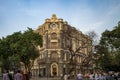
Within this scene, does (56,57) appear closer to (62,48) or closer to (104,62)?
(62,48)

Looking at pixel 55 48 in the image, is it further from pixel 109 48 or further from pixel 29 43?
pixel 109 48

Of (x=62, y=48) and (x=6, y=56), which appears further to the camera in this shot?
(x=62, y=48)

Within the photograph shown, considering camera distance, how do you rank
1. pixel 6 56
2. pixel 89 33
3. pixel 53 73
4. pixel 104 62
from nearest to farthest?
pixel 89 33 → pixel 104 62 → pixel 6 56 → pixel 53 73

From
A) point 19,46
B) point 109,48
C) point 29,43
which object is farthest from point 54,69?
point 109,48

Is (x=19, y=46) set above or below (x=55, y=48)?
below

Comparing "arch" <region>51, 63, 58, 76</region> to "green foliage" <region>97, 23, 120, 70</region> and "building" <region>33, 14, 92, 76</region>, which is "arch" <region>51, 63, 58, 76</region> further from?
"green foliage" <region>97, 23, 120, 70</region>

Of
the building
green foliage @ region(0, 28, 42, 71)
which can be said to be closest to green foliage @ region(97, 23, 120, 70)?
green foliage @ region(0, 28, 42, 71)

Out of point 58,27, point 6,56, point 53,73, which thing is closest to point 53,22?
point 58,27

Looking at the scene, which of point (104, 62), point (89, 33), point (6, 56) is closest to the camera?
point (89, 33)

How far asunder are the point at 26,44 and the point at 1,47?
225 inches

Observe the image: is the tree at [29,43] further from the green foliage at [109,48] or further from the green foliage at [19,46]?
the green foliage at [109,48]

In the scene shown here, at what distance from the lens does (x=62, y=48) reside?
88125 mm

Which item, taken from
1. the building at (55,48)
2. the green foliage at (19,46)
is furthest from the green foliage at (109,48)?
the building at (55,48)

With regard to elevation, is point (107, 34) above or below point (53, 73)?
above
